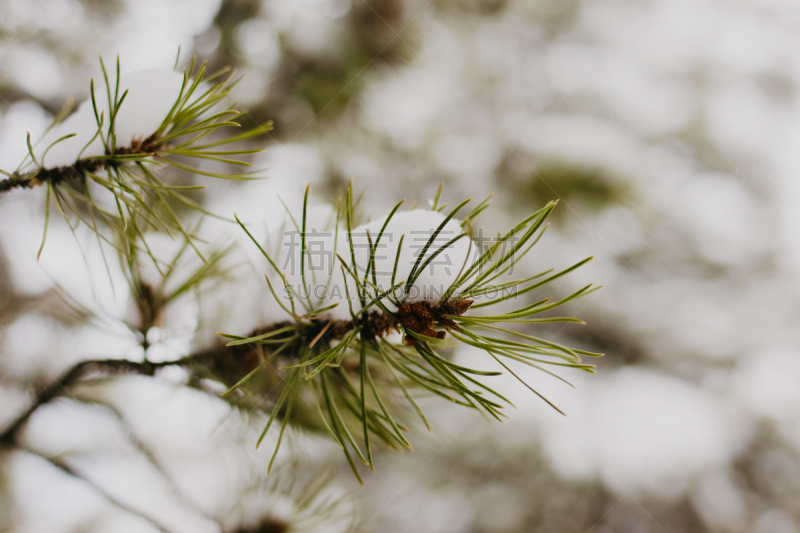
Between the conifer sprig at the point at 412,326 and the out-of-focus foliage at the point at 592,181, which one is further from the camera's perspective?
the out-of-focus foliage at the point at 592,181

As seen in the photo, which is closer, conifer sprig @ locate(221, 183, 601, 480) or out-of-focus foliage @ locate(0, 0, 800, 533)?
conifer sprig @ locate(221, 183, 601, 480)

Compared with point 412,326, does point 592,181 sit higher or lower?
higher

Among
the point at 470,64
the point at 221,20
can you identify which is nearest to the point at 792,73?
the point at 470,64

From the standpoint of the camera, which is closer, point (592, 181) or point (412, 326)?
point (412, 326)

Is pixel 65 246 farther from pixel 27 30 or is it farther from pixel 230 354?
pixel 230 354

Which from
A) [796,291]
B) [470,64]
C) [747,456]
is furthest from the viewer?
[796,291]

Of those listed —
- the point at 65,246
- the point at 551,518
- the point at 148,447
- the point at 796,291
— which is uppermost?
the point at 65,246

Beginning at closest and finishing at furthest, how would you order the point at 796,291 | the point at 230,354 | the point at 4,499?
the point at 230,354 < the point at 4,499 < the point at 796,291

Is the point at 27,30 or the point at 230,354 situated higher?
the point at 27,30

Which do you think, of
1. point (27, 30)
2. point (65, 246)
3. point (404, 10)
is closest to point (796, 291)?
point (404, 10)

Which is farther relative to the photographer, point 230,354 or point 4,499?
point 4,499
